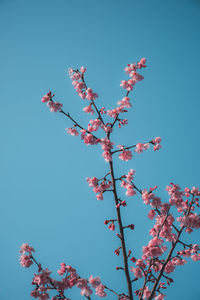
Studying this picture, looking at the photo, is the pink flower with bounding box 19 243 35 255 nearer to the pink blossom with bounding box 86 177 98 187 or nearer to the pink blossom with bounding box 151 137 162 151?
the pink blossom with bounding box 86 177 98 187

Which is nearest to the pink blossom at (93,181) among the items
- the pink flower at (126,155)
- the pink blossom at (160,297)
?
the pink flower at (126,155)

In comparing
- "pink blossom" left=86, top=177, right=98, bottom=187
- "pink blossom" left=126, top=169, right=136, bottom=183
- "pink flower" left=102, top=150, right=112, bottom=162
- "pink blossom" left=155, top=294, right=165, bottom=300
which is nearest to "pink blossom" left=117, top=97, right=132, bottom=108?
"pink flower" left=102, top=150, right=112, bottom=162

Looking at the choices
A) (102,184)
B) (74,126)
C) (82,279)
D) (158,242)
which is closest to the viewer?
(82,279)

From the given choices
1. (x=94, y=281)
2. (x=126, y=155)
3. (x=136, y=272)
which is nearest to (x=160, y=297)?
(x=136, y=272)

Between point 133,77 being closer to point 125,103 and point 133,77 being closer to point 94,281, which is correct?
point 125,103

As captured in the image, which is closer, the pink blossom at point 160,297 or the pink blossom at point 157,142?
the pink blossom at point 157,142

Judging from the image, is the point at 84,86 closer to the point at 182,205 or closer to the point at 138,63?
the point at 138,63

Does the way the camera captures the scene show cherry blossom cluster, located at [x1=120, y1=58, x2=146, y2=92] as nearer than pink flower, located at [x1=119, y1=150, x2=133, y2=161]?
No

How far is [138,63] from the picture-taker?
16.8ft

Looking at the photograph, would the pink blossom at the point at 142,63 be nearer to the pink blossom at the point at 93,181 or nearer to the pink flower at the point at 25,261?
the pink blossom at the point at 93,181

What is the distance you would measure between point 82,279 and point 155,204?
2.03m

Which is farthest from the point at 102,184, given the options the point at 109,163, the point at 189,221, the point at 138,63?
the point at 138,63

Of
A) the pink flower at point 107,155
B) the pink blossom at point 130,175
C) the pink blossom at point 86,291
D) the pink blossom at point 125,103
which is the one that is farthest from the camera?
the pink blossom at point 125,103

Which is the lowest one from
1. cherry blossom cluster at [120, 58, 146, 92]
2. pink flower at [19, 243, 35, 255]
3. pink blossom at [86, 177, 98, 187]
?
pink flower at [19, 243, 35, 255]
